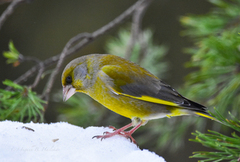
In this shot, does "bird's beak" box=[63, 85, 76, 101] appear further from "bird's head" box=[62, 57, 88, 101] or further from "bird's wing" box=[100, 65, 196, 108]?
"bird's wing" box=[100, 65, 196, 108]

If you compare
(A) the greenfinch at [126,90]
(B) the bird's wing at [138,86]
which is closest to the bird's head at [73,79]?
(A) the greenfinch at [126,90]

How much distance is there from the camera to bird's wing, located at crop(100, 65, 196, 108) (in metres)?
1.58

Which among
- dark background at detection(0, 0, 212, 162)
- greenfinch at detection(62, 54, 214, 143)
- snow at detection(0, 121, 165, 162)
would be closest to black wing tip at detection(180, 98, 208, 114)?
greenfinch at detection(62, 54, 214, 143)

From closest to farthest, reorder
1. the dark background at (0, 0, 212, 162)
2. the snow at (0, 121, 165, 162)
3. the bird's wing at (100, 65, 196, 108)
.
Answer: the snow at (0, 121, 165, 162) → the bird's wing at (100, 65, 196, 108) → the dark background at (0, 0, 212, 162)

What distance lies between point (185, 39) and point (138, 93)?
5.36 feet

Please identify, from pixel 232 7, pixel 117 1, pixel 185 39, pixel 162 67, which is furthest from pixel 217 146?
pixel 117 1

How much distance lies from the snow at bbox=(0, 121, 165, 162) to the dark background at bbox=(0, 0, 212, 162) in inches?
64.1

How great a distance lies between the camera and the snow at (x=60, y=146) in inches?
41.2

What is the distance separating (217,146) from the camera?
97cm

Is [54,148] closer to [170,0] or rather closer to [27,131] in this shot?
[27,131]

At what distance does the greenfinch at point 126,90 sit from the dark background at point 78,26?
1320 millimetres

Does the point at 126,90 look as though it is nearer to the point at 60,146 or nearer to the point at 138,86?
the point at 138,86

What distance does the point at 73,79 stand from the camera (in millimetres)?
1680

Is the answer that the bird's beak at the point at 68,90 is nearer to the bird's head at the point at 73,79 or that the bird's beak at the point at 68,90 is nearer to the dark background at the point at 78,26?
the bird's head at the point at 73,79
